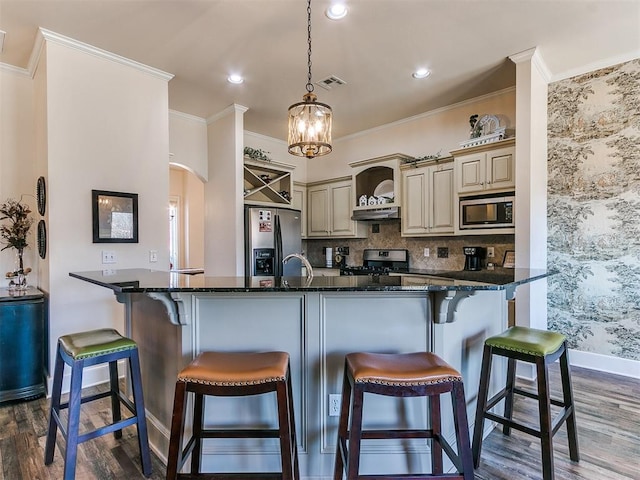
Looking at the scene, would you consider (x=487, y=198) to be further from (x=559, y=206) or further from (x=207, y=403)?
(x=207, y=403)

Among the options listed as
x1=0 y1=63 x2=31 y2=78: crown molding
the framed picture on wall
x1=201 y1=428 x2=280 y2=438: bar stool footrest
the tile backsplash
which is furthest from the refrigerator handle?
x1=201 y1=428 x2=280 y2=438: bar stool footrest

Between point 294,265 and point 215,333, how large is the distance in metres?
3.10

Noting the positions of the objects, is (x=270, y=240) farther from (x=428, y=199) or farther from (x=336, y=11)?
(x=336, y=11)

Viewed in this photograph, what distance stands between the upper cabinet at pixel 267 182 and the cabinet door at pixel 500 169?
8.84 ft

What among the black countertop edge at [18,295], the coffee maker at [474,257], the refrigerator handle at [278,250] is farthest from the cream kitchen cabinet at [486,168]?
the black countertop edge at [18,295]

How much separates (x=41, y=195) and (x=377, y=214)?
12.0 feet

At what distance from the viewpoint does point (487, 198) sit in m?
3.75

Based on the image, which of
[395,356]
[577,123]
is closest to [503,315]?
[395,356]

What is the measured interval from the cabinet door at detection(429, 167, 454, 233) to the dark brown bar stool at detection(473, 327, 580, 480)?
221 centimetres

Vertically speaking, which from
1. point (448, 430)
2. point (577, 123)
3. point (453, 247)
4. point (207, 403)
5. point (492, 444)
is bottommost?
point (492, 444)

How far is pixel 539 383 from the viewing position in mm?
1803

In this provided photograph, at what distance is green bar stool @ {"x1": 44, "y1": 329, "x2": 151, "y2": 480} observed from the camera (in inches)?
68.0

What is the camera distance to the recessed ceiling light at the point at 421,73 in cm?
348

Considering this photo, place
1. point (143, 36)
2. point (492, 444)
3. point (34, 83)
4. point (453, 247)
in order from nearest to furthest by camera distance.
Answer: point (492, 444), point (143, 36), point (34, 83), point (453, 247)
